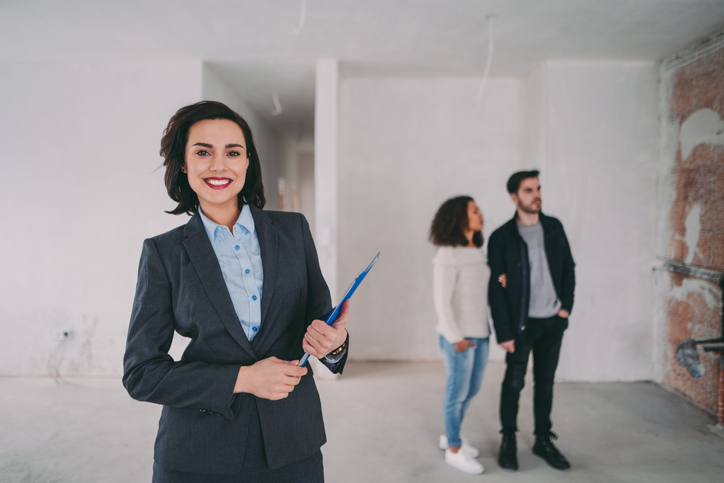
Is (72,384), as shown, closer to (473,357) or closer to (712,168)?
(473,357)

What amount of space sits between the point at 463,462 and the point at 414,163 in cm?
260

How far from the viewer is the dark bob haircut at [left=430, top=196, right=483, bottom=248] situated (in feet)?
7.55

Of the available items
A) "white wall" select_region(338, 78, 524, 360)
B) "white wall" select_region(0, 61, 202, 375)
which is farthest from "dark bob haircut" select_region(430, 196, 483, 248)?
"white wall" select_region(0, 61, 202, 375)

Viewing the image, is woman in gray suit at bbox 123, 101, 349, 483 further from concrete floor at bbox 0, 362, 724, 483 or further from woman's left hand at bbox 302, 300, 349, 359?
concrete floor at bbox 0, 362, 724, 483

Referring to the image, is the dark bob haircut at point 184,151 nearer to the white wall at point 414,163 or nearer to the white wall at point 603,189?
the white wall at point 414,163

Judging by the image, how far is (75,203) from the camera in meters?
3.66

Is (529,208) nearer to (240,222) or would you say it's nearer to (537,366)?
(537,366)

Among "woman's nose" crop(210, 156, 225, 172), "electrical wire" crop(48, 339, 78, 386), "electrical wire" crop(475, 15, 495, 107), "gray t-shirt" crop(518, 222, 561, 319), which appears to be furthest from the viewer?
"electrical wire" crop(48, 339, 78, 386)

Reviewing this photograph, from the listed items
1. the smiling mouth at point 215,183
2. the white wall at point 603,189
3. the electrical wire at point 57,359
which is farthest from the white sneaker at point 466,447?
the electrical wire at point 57,359

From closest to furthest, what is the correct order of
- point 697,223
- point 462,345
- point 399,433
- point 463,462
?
point 462,345 < point 463,462 < point 399,433 < point 697,223

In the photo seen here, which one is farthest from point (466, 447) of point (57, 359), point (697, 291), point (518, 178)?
point (57, 359)

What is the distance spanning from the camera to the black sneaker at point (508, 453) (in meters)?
2.27

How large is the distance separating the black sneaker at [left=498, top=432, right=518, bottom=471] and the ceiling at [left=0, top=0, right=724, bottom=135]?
2.53 metres

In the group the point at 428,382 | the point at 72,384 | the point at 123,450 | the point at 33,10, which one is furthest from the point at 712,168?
the point at 72,384
